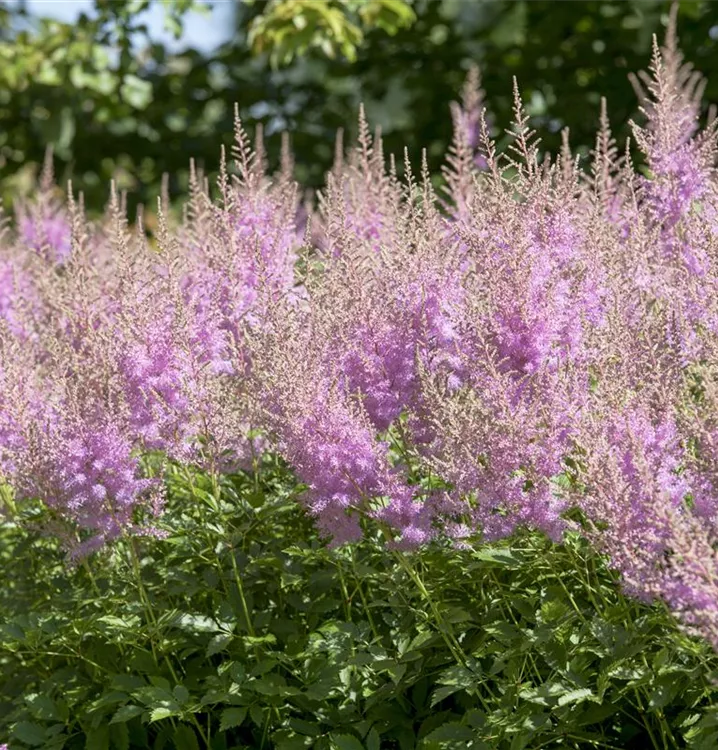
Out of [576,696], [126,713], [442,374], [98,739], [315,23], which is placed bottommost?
[98,739]

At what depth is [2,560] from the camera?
5.07 meters

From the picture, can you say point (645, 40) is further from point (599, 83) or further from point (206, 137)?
point (206, 137)

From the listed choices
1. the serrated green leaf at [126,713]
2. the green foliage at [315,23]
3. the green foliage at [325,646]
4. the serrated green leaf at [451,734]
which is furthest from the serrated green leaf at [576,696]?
the green foliage at [315,23]

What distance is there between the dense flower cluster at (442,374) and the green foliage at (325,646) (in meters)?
0.19

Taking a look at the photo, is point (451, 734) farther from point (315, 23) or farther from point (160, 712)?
point (315, 23)

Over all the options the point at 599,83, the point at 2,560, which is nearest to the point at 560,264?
the point at 2,560

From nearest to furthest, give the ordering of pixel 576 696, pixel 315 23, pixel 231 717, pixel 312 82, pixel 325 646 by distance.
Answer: pixel 576 696 < pixel 231 717 < pixel 325 646 < pixel 315 23 < pixel 312 82

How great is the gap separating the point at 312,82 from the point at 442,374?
8.15 m

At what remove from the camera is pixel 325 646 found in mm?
3787

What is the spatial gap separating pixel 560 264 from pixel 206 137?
24.4 feet

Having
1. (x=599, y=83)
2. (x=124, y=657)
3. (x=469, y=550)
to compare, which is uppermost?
(x=599, y=83)

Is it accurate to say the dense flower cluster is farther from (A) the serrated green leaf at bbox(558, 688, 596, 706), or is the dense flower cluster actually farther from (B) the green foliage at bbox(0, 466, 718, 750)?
(A) the serrated green leaf at bbox(558, 688, 596, 706)

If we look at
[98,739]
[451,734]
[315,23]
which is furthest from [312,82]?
[451,734]

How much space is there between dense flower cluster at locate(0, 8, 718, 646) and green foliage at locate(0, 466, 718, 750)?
0.61 ft
